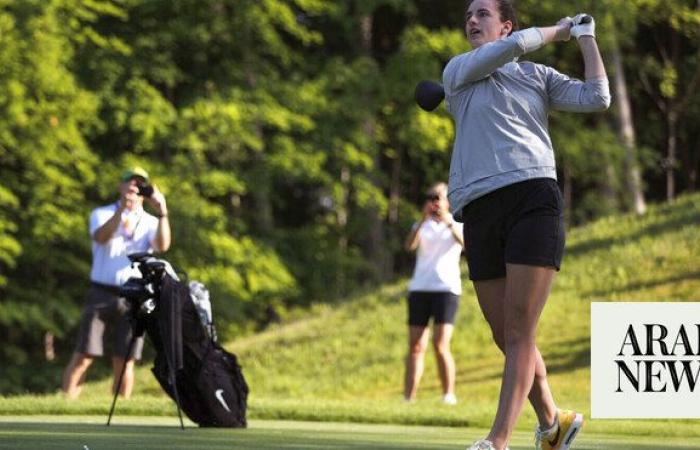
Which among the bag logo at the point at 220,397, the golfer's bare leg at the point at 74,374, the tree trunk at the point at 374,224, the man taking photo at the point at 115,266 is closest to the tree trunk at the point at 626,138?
the tree trunk at the point at 374,224

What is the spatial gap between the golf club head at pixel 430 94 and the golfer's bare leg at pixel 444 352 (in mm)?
8022

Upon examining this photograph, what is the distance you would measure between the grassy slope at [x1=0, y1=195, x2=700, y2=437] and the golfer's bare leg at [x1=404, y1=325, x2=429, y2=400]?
197 cm

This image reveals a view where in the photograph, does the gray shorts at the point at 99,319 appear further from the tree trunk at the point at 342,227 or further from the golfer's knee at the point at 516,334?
the tree trunk at the point at 342,227

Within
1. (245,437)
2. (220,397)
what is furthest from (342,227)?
(245,437)

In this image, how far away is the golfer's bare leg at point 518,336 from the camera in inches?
274

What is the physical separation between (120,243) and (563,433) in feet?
21.8

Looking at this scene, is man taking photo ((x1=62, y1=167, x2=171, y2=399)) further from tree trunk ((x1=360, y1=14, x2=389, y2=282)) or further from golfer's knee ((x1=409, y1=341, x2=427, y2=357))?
tree trunk ((x1=360, y1=14, x2=389, y2=282))

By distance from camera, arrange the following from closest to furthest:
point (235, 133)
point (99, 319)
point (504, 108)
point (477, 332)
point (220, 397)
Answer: point (504, 108) < point (220, 397) < point (99, 319) < point (477, 332) < point (235, 133)

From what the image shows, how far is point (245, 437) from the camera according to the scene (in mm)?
9539

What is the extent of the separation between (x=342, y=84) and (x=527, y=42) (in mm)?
27801

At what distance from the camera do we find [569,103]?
23.3ft

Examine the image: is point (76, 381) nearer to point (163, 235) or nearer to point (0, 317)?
point (163, 235)

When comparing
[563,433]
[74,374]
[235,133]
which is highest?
[235,133]

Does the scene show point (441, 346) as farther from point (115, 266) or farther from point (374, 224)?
point (374, 224)
